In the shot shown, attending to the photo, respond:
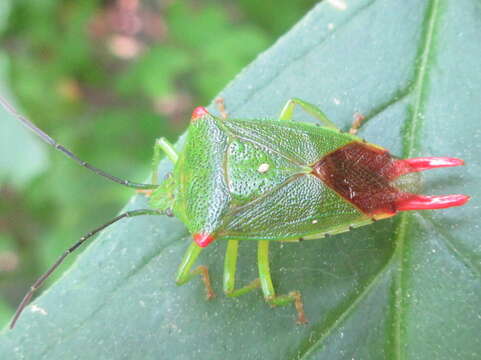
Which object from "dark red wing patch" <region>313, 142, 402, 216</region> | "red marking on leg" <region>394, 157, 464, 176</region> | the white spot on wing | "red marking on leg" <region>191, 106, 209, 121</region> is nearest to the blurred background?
"red marking on leg" <region>191, 106, 209, 121</region>

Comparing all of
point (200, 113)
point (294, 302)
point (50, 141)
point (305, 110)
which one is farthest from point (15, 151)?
point (294, 302)

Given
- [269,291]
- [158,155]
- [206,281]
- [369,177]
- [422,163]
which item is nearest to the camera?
[422,163]

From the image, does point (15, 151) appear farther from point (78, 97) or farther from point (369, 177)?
point (369, 177)

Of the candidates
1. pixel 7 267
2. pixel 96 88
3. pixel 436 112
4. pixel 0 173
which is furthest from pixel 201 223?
pixel 96 88

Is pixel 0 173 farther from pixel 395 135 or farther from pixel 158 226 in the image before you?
pixel 395 135

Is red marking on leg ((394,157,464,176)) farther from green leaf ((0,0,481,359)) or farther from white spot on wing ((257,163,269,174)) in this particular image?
white spot on wing ((257,163,269,174))
